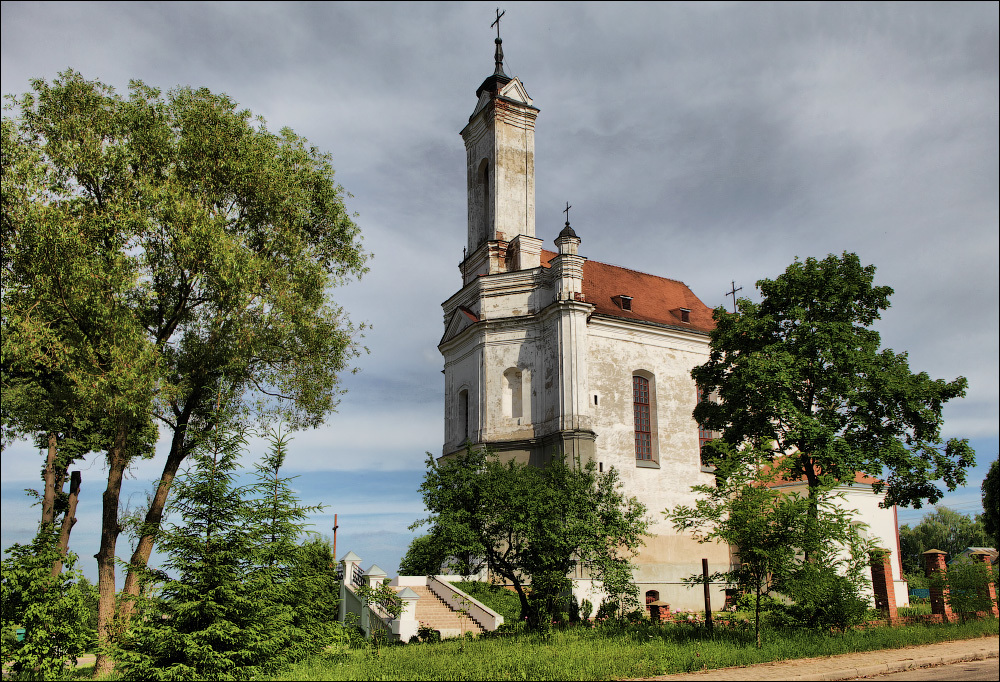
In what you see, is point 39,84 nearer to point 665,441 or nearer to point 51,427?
point 51,427

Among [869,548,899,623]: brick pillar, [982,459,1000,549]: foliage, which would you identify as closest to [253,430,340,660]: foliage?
[869,548,899,623]: brick pillar

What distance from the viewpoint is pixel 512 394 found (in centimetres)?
3183

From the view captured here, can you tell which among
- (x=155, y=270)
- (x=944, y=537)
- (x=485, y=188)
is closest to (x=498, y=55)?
(x=485, y=188)

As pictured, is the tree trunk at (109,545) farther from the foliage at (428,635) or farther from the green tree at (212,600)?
the foliage at (428,635)

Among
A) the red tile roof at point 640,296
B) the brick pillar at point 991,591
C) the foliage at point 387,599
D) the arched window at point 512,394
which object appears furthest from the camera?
the red tile roof at point 640,296

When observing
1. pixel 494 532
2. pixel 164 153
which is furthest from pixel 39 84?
pixel 494 532

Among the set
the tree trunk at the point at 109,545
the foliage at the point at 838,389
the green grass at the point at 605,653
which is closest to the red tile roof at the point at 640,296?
the foliage at the point at 838,389

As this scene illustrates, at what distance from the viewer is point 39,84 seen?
56.3 ft

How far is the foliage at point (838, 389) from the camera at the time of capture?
20.2 metres

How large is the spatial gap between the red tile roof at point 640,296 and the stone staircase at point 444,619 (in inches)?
558

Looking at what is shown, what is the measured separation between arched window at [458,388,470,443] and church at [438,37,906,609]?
0.05 metres

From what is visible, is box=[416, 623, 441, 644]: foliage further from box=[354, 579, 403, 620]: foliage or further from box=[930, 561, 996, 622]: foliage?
box=[930, 561, 996, 622]: foliage

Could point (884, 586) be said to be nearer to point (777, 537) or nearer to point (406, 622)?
point (777, 537)

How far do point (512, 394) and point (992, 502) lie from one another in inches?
849
